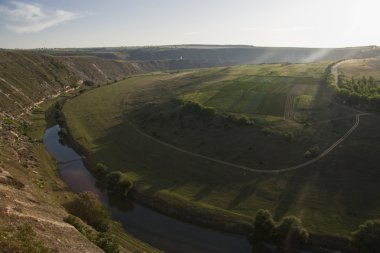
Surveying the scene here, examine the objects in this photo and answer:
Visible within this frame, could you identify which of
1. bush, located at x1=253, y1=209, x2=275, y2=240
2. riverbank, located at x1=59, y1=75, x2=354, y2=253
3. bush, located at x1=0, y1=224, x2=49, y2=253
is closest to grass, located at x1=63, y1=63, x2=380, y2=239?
riverbank, located at x1=59, y1=75, x2=354, y2=253

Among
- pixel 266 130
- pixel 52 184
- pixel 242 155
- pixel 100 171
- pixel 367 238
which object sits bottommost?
pixel 100 171

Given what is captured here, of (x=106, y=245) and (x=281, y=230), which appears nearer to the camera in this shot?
(x=106, y=245)

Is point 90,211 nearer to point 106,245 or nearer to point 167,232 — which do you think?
point 167,232

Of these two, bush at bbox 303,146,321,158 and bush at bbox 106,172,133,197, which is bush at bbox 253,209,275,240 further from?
bush at bbox 303,146,321,158

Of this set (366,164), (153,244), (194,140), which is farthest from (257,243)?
(194,140)

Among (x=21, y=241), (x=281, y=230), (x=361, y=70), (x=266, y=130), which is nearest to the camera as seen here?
(x=21, y=241)

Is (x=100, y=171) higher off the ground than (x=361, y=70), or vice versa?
(x=361, y=70)

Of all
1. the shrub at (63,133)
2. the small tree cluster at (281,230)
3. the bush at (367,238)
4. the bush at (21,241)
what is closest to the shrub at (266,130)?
the small tree cluster at (281,230)

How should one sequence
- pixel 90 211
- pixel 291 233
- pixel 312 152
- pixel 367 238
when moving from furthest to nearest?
pixel 312 152, pixel 90 211, pixel 291 233, pixel 367 238

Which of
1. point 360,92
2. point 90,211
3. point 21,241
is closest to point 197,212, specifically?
point 90,211
